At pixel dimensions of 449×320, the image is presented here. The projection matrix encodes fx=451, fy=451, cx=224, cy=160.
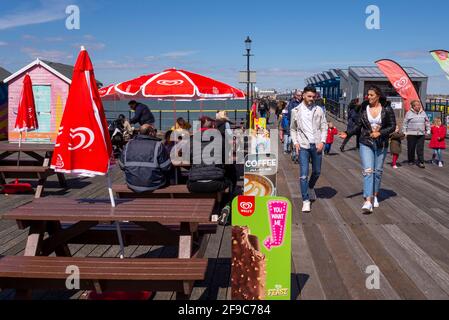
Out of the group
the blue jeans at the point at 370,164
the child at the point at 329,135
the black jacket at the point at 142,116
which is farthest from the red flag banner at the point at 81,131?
the child at the point at 329,135

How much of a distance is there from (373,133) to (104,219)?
455 cm

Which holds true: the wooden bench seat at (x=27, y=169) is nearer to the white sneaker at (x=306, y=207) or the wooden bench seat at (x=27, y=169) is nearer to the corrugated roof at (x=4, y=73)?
the white sneaker at (x=306, y=207)

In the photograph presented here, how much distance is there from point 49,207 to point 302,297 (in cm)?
249

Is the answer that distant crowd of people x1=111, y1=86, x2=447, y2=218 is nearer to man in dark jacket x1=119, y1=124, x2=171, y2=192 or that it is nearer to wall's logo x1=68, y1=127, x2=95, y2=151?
man in dark jacket x1=119, y1=124, x2=171, y2=192

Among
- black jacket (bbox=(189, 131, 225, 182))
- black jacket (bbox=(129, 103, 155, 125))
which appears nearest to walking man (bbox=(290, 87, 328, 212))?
black jacket (bbox=(189, 131, 225, 182))

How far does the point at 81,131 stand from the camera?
13.4 feet

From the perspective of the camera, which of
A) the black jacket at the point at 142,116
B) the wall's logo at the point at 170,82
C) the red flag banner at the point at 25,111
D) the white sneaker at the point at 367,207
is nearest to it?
the white sneaker at the point at 367,207

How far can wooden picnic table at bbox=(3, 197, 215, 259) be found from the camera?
3883 mm

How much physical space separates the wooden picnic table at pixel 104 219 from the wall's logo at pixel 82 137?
1.92ft

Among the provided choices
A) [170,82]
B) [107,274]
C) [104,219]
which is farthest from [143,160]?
[170,82]

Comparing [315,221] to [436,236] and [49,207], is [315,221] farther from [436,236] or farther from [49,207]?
[49,207]

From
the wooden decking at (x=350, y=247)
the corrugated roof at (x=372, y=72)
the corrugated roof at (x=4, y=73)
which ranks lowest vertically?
the wooden decking at (x=350, y=247)

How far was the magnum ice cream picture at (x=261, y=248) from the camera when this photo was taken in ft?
11.3

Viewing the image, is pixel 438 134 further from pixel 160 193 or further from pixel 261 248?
pixel 261 248
